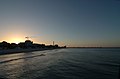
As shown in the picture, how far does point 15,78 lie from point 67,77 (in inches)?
268

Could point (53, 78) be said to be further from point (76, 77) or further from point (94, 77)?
point (94, 77)

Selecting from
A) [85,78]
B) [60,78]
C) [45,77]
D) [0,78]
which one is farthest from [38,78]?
[85,78]

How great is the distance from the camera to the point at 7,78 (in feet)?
64.7

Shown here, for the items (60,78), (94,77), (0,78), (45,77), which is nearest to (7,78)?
(0,78)

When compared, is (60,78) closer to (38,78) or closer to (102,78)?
(38,78)

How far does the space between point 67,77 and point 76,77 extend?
1197 millimetres

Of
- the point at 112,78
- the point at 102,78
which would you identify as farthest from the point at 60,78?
the point at 112,78

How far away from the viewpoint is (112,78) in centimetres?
1961

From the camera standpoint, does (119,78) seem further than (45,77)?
No

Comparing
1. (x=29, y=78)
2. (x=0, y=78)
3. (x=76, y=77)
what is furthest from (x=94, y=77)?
(x=0, y=78)

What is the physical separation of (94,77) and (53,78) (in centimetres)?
544

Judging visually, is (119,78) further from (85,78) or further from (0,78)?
(0,78)

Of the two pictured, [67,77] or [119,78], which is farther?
[67,77]

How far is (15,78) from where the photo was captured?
1989cm
